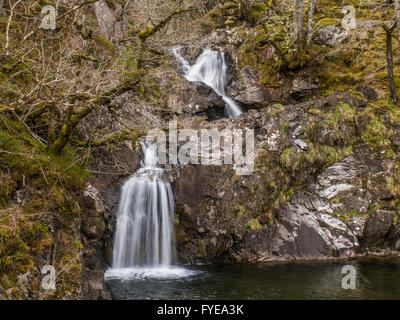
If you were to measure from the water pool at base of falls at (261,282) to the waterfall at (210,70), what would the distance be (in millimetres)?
8278

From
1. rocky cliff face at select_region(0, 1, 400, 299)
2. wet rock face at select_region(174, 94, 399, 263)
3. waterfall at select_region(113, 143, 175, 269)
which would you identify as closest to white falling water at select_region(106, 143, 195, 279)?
waterfall at select_region(113, 143, 175, 269)

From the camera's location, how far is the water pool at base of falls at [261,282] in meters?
6.56

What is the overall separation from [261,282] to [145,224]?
3.80 m

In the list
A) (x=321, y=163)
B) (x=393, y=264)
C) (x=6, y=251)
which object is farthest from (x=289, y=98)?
(x=6, y=251)

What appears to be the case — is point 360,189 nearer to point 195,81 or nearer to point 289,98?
point 289,98

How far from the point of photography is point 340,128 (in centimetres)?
1088

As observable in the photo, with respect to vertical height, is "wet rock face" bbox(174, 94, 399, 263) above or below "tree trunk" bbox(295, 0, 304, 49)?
below

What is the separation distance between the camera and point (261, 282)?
728 cm

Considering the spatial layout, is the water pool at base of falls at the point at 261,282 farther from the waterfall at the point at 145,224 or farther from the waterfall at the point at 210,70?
the waterfall at the point at 210,70

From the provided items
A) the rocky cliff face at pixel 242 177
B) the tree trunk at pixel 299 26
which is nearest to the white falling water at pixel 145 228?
the rocky cliff face at pixel 242 177

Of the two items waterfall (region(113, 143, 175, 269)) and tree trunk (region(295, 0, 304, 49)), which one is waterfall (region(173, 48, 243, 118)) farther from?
waterfall (region(113, 143, 175, 269))

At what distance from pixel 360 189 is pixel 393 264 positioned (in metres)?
2.43

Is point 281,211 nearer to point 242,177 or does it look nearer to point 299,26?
point 242,177

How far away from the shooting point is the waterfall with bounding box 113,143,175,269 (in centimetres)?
882
